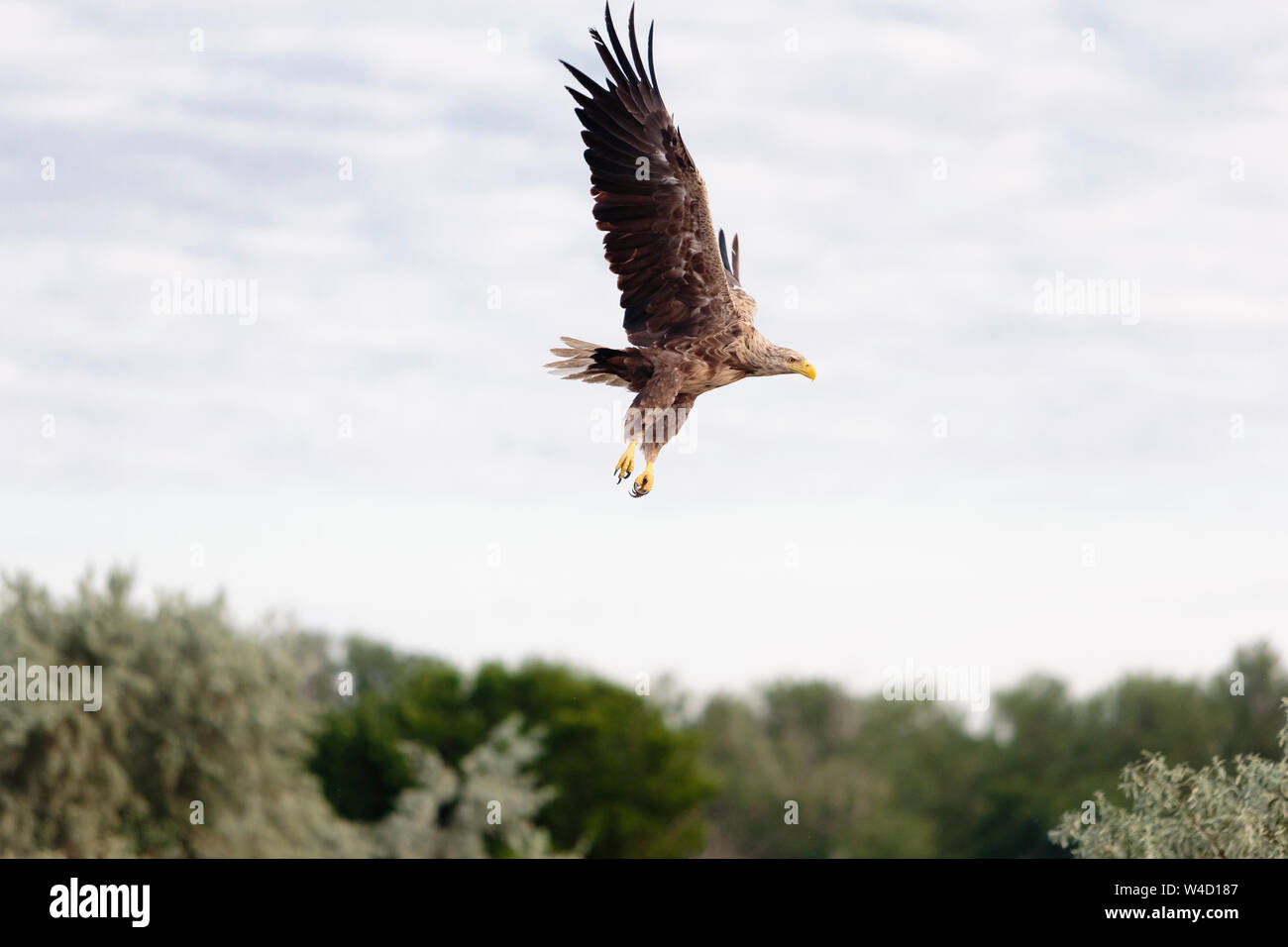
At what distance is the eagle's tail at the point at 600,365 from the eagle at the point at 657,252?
0.04ft

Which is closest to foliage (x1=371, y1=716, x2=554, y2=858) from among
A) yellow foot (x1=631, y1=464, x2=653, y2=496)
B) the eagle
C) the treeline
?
the treeline

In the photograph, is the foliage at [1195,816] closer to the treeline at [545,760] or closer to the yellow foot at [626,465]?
the treeline at [545,760]

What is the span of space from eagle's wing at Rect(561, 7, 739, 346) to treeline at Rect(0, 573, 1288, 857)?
5213 millimetres

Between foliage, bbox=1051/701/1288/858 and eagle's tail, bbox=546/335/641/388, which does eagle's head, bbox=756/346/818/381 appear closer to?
eagle's tail, bbox=546/335/641/388

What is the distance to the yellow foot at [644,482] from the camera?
978cm

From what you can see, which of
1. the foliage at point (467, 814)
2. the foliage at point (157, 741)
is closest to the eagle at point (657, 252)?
the foliage at point (157, 741)

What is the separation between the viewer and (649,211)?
11.0 metres

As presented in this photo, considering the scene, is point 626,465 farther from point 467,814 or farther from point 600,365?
point 467,814

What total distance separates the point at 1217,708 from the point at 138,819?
56.5 meters

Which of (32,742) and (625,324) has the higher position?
(625,324)
